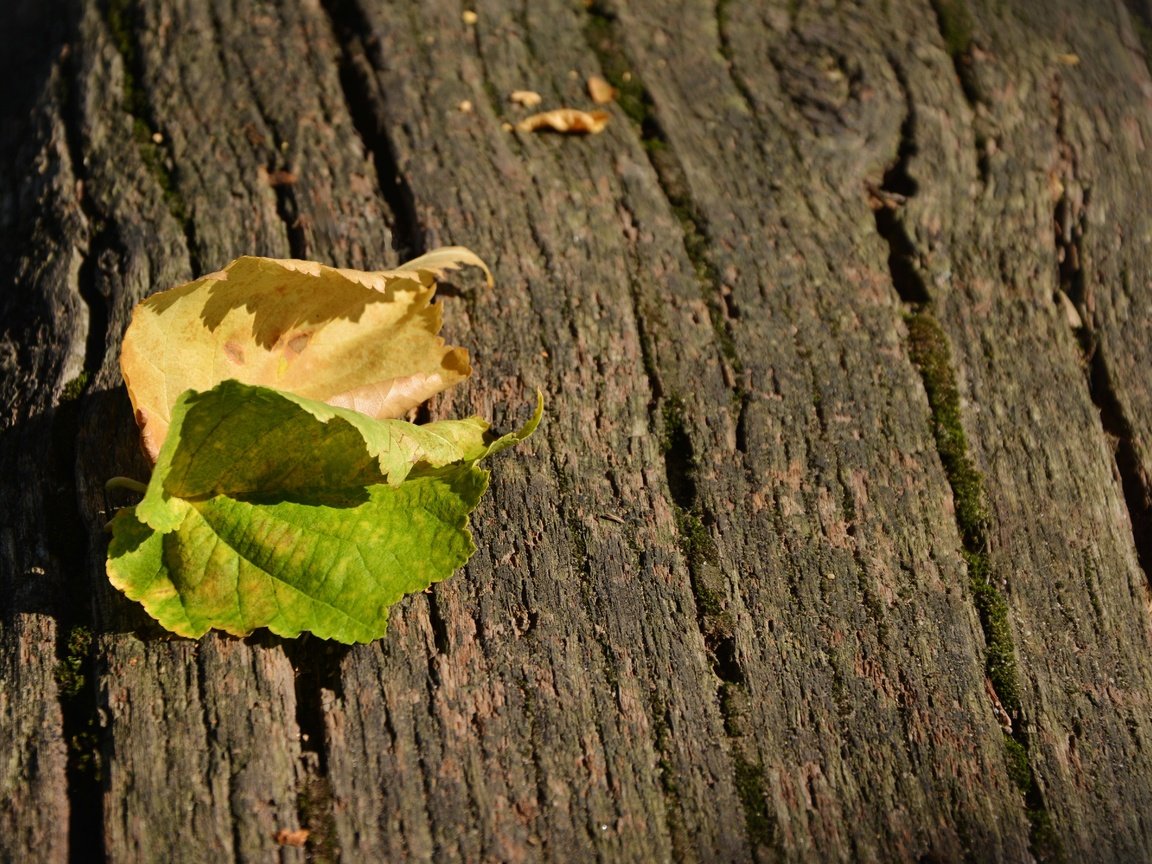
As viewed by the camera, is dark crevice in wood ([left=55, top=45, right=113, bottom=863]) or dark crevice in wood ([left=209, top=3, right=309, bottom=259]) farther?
dark crevice in wood ([left=209, top=3, right=309, bottom=259])

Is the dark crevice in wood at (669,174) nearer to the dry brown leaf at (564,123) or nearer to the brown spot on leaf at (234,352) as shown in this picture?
the dry brown leaf at (564,123)

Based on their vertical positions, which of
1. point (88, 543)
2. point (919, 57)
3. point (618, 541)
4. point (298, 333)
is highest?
point (919, 57)

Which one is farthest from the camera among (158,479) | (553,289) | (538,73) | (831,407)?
(538,73)

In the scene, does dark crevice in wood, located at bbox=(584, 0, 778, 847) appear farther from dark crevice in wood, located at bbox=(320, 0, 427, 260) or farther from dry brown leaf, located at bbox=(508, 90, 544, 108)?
dark crevice in wood, located at bbox=(320, 0, 427, 260)

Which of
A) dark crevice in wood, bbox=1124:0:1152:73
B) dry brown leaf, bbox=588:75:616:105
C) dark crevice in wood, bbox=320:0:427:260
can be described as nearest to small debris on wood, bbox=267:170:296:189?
dark crevice in wood, bbox=320:0:427:260

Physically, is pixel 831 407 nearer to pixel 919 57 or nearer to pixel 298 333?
pixel 298 333

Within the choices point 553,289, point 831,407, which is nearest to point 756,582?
point 831,407
